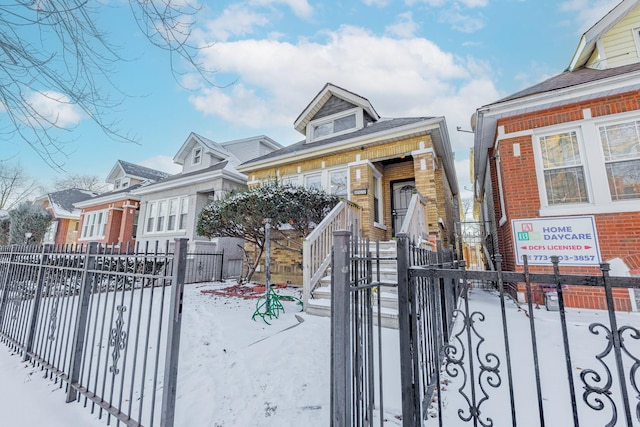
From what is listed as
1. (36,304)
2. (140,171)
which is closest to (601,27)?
(36,304)

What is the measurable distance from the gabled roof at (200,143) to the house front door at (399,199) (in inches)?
378

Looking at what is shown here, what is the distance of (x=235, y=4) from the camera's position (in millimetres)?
3268

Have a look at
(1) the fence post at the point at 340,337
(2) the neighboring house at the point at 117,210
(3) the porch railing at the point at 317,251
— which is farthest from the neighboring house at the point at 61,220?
(1) the fence post at the point at 340,337

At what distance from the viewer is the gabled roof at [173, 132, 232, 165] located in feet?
48.4

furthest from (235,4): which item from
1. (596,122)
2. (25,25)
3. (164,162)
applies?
(164,162)

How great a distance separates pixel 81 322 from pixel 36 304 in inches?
63.1

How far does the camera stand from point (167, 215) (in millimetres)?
14422

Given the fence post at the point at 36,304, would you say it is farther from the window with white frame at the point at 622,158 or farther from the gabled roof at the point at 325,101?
the window with white frame at the point at 622,158

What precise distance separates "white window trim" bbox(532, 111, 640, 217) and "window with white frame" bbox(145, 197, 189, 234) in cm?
1428

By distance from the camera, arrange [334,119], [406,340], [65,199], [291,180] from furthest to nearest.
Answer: [65,199] < [334,119] < [291,180] < [406,340]

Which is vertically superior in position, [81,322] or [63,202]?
[63,202]

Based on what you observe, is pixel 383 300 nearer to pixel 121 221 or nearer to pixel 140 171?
pixel 121 221

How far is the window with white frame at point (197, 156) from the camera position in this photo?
1521cm

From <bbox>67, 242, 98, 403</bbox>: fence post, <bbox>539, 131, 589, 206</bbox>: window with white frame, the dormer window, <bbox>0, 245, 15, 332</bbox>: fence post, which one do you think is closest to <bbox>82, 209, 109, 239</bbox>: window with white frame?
the dormer window
